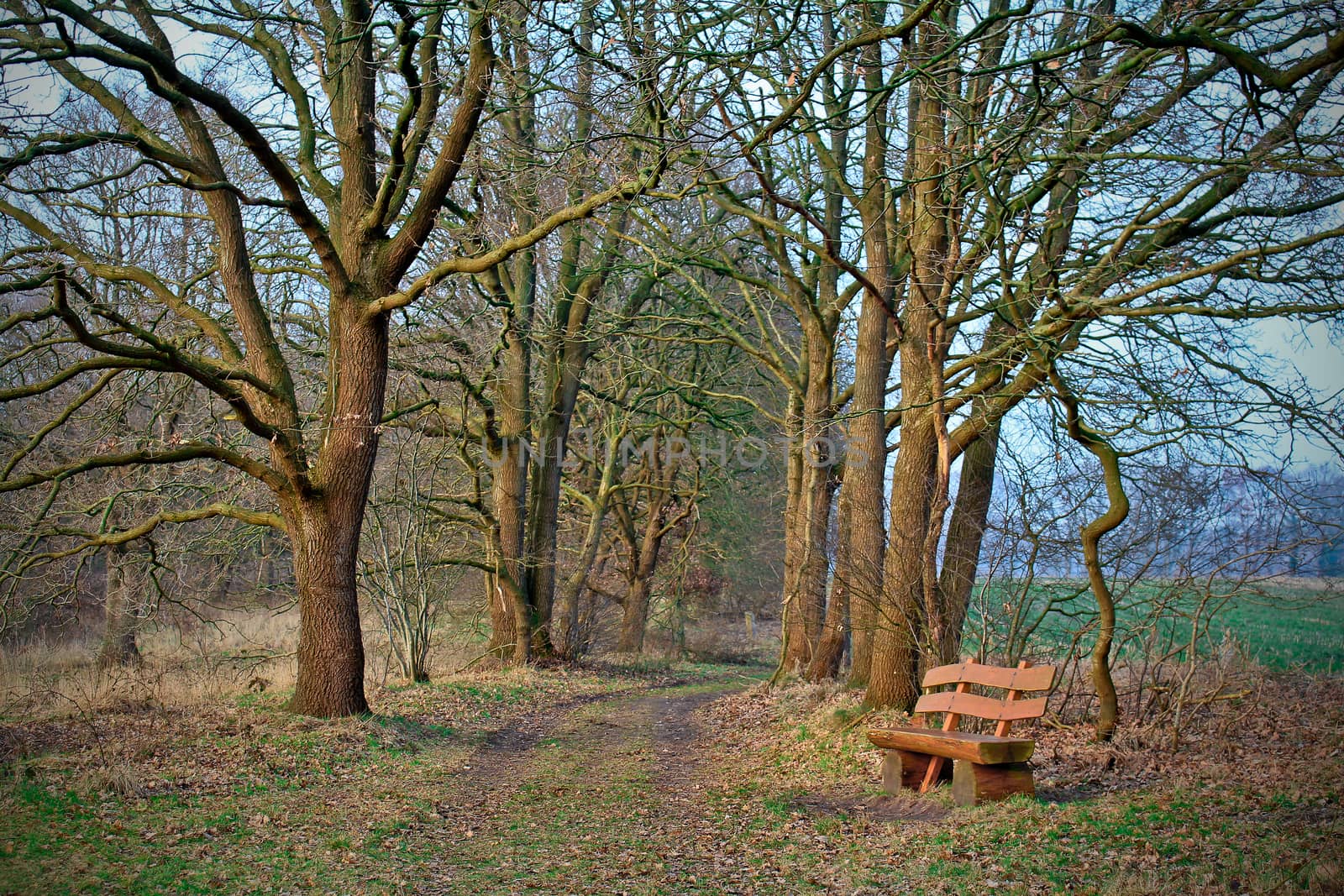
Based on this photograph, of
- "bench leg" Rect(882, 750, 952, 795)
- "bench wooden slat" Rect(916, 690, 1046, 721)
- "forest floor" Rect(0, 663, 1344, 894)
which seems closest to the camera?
"forest floor" Rect(0, 663, 1344, 894)

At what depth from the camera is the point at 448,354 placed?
1689cm

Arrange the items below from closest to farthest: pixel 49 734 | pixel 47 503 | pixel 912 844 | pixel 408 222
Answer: pixel 912 844
pixel 49 734
pixel 47 503
pixel 408 222

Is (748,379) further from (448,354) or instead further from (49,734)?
(49,734)

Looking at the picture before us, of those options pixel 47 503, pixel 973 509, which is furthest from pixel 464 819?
pixel 973 509

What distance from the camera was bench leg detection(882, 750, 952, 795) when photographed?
7.26 meters

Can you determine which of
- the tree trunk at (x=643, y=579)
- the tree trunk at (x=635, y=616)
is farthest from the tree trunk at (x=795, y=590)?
the tree trunk at (x=635, y=616)

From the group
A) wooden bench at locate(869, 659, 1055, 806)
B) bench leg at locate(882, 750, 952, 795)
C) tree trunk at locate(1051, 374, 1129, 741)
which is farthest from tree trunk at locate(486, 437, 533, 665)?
tree trunk at locate(1051, 374, 1129, 741)

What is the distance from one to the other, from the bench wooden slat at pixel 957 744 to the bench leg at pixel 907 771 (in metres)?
0.11

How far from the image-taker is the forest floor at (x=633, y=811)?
5.10m

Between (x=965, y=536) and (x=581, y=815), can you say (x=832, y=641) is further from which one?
(x=581, y=815)

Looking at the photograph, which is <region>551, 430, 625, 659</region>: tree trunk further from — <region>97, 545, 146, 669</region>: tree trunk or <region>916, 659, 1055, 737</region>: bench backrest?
<region>916, 659, 1055, 737</region>: bench backrest

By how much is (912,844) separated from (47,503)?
7940 millimetres

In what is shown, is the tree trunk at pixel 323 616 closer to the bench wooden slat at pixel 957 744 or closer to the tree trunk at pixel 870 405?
the tree trunk at pixel 870 405

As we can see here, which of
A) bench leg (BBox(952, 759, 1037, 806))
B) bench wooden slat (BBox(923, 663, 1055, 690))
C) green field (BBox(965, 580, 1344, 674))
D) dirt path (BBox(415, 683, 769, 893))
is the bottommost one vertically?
dirt path (BBox(415, 683, 769, 893))
